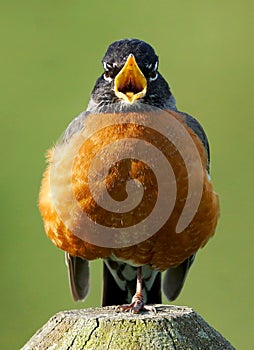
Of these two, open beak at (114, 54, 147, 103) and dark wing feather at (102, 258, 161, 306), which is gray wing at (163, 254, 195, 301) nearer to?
dark wing feather at (102, 258, 161, 306)

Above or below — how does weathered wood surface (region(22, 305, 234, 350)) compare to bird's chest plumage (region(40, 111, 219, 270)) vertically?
below

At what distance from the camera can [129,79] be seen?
5.92 metres

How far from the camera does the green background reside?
838 cm

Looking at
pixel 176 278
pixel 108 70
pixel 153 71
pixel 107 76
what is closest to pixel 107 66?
pixel 108 70

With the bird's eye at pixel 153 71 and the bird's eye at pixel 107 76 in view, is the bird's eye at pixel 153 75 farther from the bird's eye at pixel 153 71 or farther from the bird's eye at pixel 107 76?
the bird's eye at pixel 107 76

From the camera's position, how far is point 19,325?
8.19m

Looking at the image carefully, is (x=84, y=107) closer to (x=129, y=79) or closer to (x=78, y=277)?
(x=78, y=277)

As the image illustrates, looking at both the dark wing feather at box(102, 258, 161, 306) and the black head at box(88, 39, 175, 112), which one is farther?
the dark wing feather at box(102, 258, 161, 306)

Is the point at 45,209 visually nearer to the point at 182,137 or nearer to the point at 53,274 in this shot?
the point at 182,137

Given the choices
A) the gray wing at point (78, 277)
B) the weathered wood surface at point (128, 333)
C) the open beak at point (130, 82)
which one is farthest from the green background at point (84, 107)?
the weathered wood surface at point (128, 333)

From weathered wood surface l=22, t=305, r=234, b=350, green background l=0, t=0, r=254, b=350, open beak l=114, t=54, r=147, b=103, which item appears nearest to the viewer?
weathered wood surface l=22, t=305, r=234, b=350

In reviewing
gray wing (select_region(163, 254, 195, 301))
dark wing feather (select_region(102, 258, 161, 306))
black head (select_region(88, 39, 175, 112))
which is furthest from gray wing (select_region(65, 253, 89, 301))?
black head (select_region(88, 39, 175, 112))

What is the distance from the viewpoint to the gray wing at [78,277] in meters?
6.60

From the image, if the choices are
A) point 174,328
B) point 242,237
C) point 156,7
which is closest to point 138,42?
point 174,328
